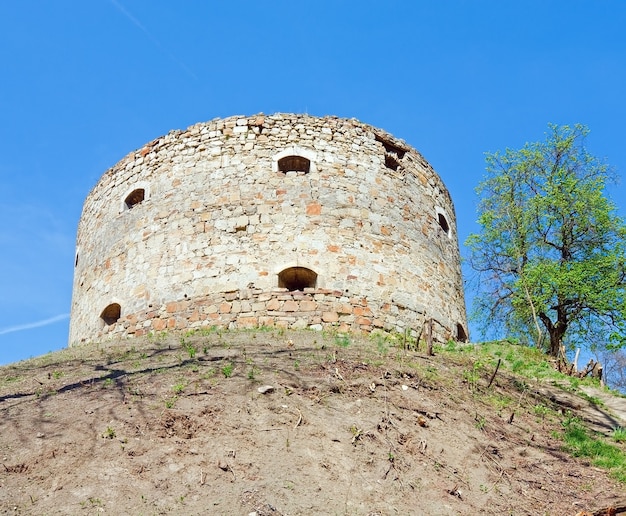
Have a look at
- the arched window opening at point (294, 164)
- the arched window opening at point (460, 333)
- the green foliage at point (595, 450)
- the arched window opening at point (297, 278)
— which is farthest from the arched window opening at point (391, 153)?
the green foliage at point (595, 450)

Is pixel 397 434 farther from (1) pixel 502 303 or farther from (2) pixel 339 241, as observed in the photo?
(1) pixel 502 303

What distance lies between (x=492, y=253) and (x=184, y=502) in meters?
11.0

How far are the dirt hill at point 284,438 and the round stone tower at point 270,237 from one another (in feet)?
6.14

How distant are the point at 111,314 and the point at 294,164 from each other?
157 inches

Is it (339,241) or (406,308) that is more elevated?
(339,241)

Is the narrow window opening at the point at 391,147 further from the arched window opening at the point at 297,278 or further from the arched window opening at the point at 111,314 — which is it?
the arched window opening at the point at 111,314

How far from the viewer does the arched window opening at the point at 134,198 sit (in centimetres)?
1289

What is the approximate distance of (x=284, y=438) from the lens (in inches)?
248

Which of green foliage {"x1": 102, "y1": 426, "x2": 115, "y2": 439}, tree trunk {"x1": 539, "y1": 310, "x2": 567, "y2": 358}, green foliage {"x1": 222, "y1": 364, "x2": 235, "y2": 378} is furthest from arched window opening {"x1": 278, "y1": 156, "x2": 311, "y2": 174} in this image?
green foliage {"x1": 102, "y1": 426, "x2": 115, "y2": 439}

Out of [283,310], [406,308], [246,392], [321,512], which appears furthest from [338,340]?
[321,512]

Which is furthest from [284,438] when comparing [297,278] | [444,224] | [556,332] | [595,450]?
[556,332]

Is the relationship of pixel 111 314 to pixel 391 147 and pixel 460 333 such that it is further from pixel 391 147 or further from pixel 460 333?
pixel 460 333

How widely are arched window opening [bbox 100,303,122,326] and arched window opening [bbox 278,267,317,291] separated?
278 cm

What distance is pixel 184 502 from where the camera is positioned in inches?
208
